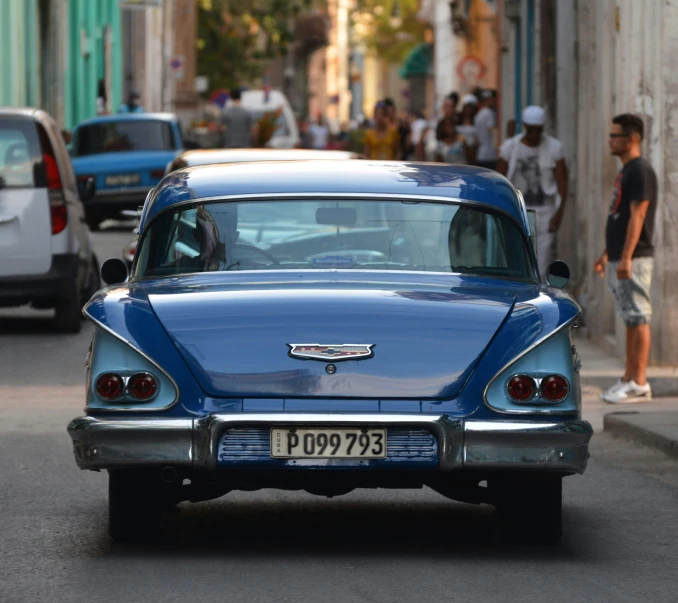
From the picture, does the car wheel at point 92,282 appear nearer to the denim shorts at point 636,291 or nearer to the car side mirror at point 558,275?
the denim shorts at point 636,291

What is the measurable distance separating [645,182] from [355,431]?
20.6 ft

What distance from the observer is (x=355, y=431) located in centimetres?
686

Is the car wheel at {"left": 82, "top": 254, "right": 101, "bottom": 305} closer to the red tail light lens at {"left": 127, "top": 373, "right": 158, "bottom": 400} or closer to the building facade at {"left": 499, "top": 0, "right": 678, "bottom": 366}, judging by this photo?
the building facade at {"left": 499, "top": 0, "right": 678, "bottom": 366}

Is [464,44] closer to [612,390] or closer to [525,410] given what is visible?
[612,390]

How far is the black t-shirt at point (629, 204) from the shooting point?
12.7 metres

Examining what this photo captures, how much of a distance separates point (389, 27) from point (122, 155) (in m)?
64.7

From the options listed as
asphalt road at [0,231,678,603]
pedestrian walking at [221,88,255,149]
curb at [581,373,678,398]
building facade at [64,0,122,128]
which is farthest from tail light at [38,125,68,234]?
building facade at [64,0,122,128]

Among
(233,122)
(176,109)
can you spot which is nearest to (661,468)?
(233,122)

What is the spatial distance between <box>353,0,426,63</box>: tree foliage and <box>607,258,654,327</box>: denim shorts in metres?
67.1

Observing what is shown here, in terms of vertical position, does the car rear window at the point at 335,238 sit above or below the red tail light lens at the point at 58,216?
above

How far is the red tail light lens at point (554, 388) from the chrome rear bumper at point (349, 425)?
10 centimetres

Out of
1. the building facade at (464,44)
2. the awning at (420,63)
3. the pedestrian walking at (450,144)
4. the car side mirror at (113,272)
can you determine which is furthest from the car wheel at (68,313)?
the awning at (420,63)

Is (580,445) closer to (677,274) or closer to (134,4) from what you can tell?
(677,274)

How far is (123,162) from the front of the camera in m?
29.0
